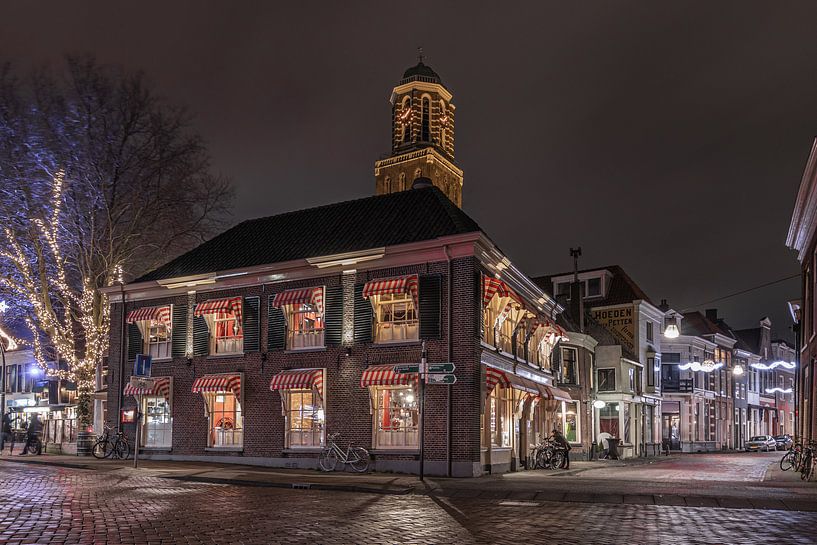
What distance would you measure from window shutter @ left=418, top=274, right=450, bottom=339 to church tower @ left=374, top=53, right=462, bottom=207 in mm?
69938

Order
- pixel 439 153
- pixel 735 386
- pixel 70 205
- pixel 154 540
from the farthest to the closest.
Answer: pixel 439 153 < pixel 735 386 < pixel 70 205 < pixel 154 540

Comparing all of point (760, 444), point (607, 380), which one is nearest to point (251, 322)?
point (607, 380)

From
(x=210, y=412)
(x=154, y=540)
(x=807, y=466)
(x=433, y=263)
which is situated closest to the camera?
(x=154, y=540)

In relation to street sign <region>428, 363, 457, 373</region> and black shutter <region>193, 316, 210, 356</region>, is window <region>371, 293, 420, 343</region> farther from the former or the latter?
black shutter <region>193, 316, 210, 356</region>

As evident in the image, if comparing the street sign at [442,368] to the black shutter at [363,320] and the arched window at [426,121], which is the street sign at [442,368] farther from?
A: the arched window at [426,121]

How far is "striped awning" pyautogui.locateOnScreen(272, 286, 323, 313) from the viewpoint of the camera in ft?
83.5

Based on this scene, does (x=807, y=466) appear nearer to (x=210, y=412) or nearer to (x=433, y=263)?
(x=433, y=263)

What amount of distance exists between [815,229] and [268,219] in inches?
756

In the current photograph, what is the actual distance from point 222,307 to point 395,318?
6.49 metres

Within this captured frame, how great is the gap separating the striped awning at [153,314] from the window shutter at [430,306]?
35.5 feet

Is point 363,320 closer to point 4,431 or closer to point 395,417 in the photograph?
point 395,417

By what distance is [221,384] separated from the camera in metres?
26.7

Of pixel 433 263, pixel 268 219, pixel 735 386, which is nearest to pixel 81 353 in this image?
pixel 268 219

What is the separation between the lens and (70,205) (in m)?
29.6
